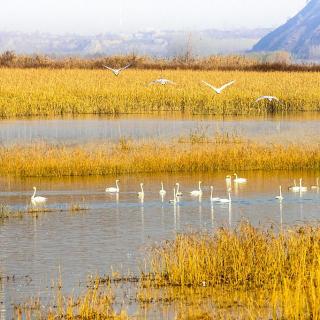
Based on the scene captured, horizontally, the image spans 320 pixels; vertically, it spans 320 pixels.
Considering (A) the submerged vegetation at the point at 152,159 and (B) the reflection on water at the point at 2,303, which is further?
(A) the submerged vegetation at the point at 152,159

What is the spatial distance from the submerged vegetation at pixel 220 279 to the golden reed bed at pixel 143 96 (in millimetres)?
28768

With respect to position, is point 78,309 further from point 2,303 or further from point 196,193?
point 196,193

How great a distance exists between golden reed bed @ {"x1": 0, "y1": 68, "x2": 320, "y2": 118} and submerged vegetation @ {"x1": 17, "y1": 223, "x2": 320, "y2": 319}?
1133 inches

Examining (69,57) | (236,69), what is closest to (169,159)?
(236,69)

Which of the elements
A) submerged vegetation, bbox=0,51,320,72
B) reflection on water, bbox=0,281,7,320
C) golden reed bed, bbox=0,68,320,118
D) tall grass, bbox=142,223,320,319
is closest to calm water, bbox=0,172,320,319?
reflection on water, bbox=0,281,7,320

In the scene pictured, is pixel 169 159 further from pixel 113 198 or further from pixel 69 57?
pixel 69 57

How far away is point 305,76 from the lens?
4803 centimetres

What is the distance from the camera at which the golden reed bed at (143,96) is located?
41.1 m

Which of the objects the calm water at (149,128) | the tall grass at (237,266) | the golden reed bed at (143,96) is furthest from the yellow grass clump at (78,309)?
the golden reed bed at (143,96)

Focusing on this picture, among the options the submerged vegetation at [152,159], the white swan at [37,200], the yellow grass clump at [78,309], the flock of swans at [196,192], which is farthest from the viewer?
the submerged vegetation at [152,159]

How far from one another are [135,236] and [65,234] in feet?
3.61

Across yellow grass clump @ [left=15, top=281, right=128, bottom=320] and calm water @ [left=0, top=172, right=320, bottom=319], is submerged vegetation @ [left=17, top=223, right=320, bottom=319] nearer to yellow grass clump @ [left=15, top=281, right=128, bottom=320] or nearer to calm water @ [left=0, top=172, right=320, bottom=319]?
yellow grass clump @ [left=15, top=281, right=128, bottom=320]

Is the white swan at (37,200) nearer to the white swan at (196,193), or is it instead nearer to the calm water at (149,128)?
the white swan at (196,193)

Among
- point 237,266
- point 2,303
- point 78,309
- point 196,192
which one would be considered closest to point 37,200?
point 196,192
